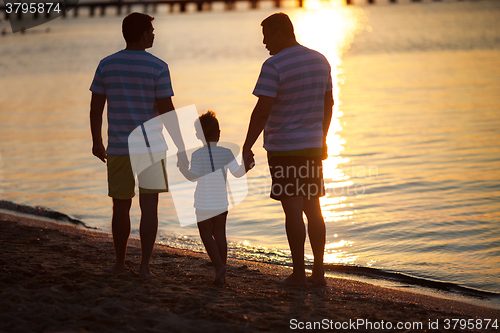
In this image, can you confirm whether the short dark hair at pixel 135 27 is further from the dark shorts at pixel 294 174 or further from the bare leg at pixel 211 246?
the bare leg at pixel 211 246

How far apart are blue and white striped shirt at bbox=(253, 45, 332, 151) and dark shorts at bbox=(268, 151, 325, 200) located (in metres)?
0.08

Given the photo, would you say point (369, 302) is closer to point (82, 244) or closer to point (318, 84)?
point (318, 84)

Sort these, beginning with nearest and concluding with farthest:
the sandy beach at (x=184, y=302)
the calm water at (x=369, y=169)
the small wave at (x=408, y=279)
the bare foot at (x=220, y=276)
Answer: the sandy beach at (x=184, y=302) → the bare foot at (x=220, y=276) → the small wave at (x=408, y=279) → the calm water at (x=369, y=169)

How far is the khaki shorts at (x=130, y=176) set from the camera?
148 inches

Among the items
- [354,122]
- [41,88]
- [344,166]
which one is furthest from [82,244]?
[41,88]

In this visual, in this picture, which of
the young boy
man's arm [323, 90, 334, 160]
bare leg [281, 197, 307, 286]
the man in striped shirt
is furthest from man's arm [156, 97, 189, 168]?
man's arm [323, 90, 334, 160]

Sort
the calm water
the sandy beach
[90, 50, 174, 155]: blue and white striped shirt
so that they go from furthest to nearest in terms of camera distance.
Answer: the calm water → [90, 50, 174, 155]: blue and white striped shirt → the sandy beach

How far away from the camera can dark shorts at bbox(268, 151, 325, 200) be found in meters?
3.88

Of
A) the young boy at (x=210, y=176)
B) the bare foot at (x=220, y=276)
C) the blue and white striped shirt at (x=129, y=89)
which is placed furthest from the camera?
the bare foot at (x=220, y=276)

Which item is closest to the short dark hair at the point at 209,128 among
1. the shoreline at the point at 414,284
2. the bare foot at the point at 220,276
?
the bare foot at the point at 220,276

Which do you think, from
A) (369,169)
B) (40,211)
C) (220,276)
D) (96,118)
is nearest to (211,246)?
(220,276)

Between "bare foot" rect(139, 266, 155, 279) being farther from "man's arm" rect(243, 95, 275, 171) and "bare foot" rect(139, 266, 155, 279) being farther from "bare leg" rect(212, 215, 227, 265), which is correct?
"man's arm" rect(243, 95, 275, 171)

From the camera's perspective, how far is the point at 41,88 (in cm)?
2281

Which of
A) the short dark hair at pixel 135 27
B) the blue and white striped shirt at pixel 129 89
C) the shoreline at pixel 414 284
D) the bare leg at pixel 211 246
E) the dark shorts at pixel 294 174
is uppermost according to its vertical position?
the short dark hair at pixel 135 27
